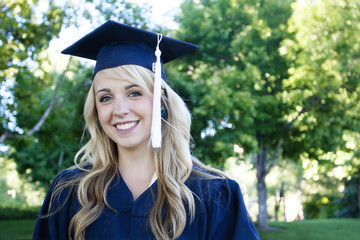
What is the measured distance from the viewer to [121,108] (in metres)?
A: 2.22

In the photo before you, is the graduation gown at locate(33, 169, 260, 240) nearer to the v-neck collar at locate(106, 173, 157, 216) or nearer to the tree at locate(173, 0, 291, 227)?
the v-neck collar at locate(106, 173, 157, 216)

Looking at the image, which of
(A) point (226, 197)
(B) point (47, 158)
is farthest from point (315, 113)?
(B) point (47, 158)

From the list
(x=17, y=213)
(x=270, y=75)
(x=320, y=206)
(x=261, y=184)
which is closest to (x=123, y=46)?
(x=270, y=75)

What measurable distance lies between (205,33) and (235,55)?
122 cm

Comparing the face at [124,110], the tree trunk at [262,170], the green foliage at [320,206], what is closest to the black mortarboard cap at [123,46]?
the face at [124,110]

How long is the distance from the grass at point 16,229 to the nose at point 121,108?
13.0 metres

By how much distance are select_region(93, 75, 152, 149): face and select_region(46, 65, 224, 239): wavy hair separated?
48 millimetres

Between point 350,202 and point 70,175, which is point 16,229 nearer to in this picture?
point 70,175

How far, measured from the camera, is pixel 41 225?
7.94ft

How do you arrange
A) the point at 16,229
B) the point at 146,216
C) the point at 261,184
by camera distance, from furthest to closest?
the point at 16,229, the point at 261,184, the point at 146,216

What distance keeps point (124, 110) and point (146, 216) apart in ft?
1.79

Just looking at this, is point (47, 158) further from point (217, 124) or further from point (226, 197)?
point (226, 197)

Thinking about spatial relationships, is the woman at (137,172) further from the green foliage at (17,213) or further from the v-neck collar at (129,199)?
the green foliage at (17,213)

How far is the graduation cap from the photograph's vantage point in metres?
2.36
